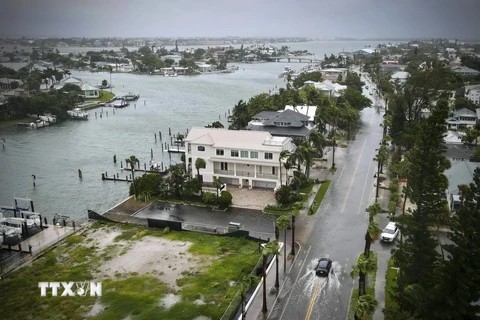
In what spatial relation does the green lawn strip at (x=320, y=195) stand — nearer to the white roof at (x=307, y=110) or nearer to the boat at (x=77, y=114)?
the white roof at (x=307, y=110)

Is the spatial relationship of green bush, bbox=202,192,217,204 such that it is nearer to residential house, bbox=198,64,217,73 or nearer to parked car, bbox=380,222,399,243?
parked car, bbox=380,222,399,243

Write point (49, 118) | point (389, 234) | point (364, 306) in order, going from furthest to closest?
1. point (49, 118)
2. point (389, 234)
3. point (364, 306)

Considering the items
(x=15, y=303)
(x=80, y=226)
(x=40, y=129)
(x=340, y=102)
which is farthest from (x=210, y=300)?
(x=40, y=129)

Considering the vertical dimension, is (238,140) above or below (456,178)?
above

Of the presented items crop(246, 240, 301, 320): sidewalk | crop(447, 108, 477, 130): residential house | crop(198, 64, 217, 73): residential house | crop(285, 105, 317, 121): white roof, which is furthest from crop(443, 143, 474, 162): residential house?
crop(198, 64, 217, 73): residential house

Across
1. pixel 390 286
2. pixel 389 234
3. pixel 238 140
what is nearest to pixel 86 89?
pixel 238 140
